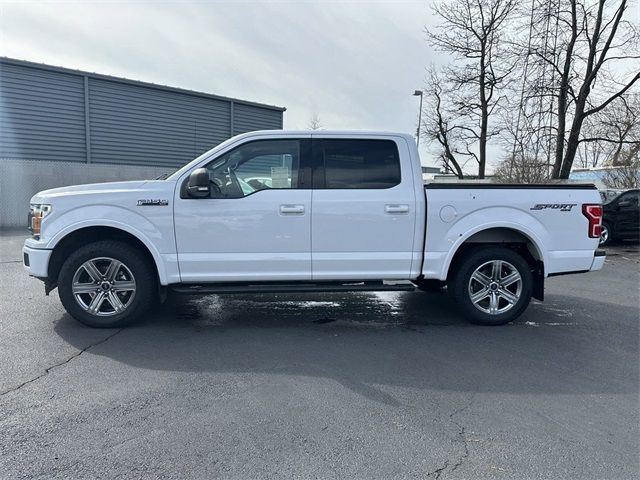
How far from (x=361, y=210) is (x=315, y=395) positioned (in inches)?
84.2

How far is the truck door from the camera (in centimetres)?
484

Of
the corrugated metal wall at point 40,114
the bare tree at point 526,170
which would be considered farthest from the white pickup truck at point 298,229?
the bare tree at point 526,170

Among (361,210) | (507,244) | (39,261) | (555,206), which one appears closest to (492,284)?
(507,244)

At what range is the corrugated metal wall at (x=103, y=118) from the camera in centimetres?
1579

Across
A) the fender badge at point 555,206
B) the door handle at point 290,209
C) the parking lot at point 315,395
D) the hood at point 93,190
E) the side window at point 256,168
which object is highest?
the side window at point 256,168

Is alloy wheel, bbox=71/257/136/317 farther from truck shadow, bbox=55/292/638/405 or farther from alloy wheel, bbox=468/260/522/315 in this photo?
alloy wheel, bbox=468/260/522/315

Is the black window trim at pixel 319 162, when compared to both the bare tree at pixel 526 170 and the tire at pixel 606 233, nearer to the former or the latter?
the tire at pixel 606 233

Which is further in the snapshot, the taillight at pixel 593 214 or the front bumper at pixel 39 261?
the taillight at pixel 593 214

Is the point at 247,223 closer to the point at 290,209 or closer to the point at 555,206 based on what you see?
the point at 290,209

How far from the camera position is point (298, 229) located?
4.82m

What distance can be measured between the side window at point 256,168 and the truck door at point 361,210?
281 millimetres

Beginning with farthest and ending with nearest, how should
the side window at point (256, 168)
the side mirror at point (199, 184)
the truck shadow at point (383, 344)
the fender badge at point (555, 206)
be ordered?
1. the fender badge at point (555, 206)
2. the side window at point (256, 168)
3. the side mirror at point (199, 184)
4. the truck shadow at point (383, 344)

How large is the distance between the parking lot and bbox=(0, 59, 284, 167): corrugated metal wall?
1317cm

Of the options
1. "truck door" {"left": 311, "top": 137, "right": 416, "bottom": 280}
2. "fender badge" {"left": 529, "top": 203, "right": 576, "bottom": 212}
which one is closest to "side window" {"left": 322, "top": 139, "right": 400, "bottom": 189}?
"truck door" {"left": 311, "top": 137, "right": 416, "bottom": 280}
